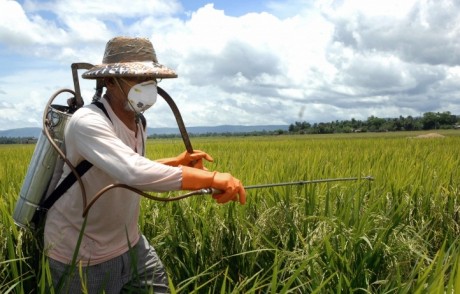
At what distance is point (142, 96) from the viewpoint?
6.10 feet

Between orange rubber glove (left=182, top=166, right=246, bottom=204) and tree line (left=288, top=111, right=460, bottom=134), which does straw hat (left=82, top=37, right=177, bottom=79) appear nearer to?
orange rubber glove (left=182, top=166, right=246, bottom=204)

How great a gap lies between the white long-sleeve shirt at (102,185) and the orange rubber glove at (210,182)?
0.03 meters

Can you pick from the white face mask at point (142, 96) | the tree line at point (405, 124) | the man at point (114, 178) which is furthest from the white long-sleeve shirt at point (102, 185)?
the tree line at point (405, 124)

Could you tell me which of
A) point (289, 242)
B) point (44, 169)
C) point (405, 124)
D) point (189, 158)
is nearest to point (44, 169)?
point (44, 169)

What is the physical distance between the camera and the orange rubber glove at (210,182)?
1718 millimetres

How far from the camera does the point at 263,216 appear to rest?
247cm

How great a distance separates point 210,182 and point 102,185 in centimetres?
48

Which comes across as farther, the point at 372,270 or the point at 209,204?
the point at 209,204

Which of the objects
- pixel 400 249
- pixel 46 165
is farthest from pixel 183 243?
pixel 400 249

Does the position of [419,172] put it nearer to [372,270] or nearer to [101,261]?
[372,270]

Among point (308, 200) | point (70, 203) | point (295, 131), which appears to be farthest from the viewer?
point (295, 131)

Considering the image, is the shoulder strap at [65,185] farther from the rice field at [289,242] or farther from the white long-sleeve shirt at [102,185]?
the rice field at [289,242]

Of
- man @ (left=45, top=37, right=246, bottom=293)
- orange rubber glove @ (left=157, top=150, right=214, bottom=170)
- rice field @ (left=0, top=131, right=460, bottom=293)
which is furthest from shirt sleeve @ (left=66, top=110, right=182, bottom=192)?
orange rubber glove @ (left=157, top=150, right=214, bottom=170)

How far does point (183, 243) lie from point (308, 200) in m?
0.79
